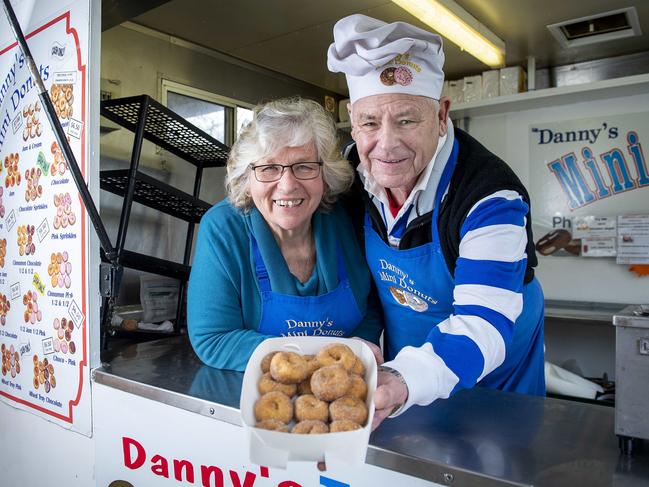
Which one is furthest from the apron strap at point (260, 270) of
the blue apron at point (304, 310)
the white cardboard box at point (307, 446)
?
the white cardboard box at point (307, 446)

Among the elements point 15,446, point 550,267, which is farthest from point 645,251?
point 15,446

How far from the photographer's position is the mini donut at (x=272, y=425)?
2.75 ft

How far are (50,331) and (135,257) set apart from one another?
485mm

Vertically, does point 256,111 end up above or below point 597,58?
below

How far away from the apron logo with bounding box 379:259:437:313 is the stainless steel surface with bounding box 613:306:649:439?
59 centimetres

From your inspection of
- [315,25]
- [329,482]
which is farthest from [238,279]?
[315,25]

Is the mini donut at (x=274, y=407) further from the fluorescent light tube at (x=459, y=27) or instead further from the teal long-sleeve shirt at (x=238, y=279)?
the fluorescent light tube at (x=459, y=27)

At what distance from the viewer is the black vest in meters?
1.28

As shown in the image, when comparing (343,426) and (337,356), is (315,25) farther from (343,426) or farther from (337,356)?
(343,426)

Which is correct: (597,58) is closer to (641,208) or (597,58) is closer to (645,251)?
(641,208)

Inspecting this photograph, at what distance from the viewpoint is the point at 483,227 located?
1204 mm

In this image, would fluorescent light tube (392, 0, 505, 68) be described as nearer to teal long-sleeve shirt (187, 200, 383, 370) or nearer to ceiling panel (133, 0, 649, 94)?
ceiling panel (133, 0, 649, 94)

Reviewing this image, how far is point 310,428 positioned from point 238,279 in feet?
2.45

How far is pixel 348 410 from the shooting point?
847 millimetres
